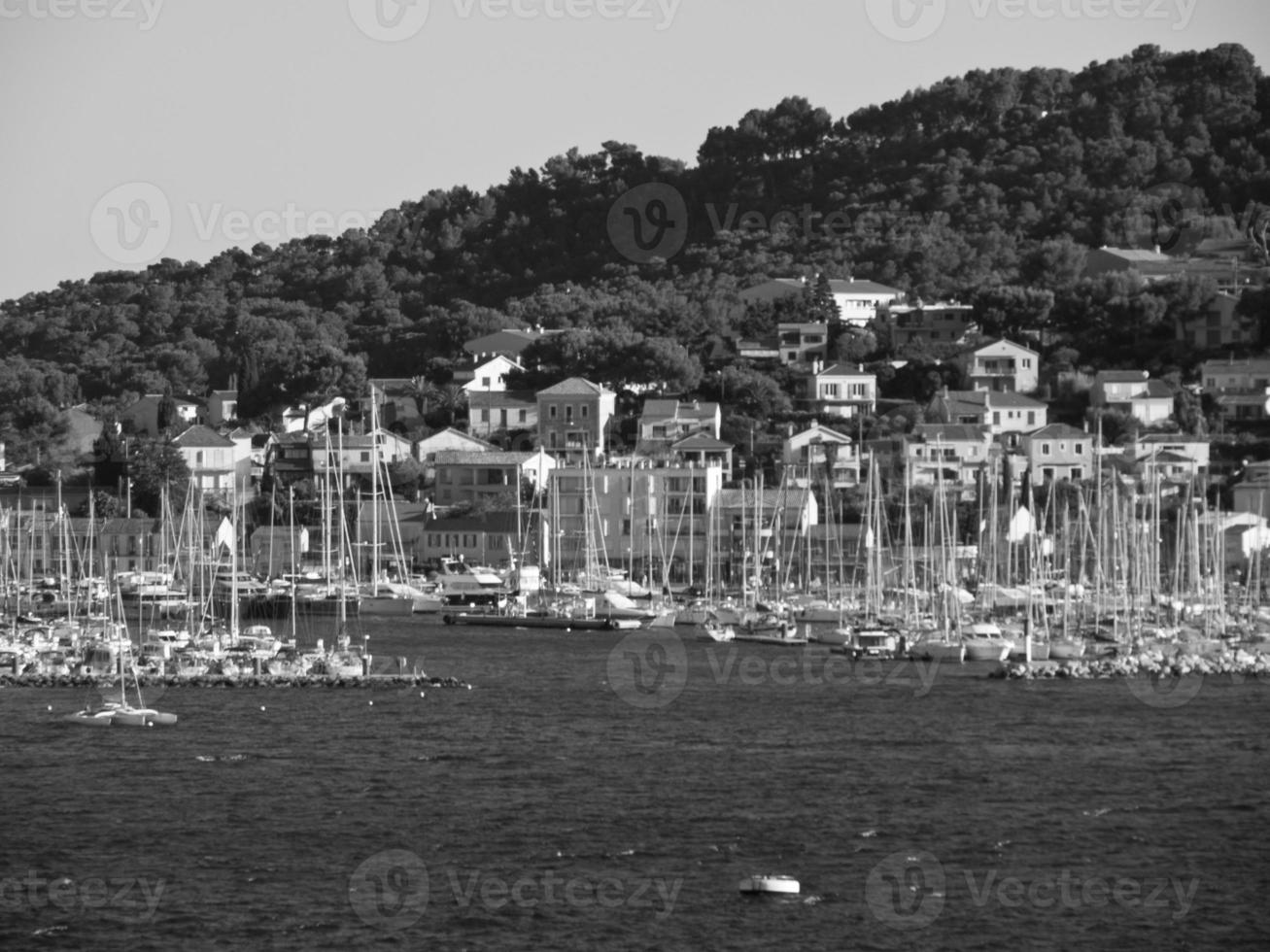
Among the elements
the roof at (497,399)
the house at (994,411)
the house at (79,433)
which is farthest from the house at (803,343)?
the house at (79,433)

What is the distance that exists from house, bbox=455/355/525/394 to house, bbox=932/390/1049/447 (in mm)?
17558

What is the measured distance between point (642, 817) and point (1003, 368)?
54.1 m

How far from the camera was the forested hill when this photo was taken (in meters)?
102

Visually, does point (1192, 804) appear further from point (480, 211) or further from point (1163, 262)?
point (480, 211)

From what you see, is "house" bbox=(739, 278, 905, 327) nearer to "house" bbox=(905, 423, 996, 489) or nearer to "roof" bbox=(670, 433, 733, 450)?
"house" bbox=(905, 423, 996, 489)

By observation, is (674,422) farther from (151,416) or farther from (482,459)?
(151,416)

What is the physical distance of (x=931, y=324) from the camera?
89.9 meters

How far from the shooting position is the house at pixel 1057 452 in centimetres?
Result: 7344

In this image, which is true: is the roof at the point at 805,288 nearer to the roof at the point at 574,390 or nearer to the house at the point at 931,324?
the house at the point at 931,324

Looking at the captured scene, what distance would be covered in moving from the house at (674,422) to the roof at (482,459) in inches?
157

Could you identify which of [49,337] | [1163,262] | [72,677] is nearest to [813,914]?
[72,677]

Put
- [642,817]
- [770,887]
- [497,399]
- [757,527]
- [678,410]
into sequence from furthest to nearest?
[497,399] → [678,410] → [757,527] → [642,817] → [770,887]

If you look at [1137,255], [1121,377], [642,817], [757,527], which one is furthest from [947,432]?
[642,817]

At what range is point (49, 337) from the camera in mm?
119375
